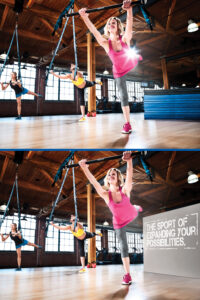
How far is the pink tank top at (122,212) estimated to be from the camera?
2.79 m

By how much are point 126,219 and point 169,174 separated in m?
6.48

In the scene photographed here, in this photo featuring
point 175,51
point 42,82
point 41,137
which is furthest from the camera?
point 42,82

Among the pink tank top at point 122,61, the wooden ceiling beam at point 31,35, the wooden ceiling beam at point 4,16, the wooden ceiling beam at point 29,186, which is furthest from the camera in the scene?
the wooden ceiling beam at point 29,186

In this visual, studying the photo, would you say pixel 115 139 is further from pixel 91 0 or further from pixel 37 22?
pixel 37 22

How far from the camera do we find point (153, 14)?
31.2ft

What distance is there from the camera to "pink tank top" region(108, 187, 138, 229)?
9.15ft

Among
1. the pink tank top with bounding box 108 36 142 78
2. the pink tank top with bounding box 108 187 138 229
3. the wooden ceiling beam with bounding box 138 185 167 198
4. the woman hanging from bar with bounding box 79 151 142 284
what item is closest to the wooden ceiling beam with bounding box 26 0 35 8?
the pink tank top with bounding box 108 36 142 78

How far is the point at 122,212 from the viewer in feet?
9.29

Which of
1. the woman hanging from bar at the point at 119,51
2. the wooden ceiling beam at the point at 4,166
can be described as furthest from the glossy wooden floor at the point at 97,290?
the wooden ceiling beam at the point at 4,166

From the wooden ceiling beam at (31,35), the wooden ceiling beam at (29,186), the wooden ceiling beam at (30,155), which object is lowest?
the wooden ceiling beam at (29,186)

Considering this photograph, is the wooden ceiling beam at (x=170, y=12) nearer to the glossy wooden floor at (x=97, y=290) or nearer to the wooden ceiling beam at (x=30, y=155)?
the wooden ceiling beam at (x=30, y=155)

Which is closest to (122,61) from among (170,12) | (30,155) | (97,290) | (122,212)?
(122,212)

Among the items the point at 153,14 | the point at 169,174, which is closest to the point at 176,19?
the point at 153,14

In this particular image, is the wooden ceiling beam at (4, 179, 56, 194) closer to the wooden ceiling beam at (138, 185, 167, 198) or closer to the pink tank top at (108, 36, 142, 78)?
the wooden ceiling beam at (138, 185, 167, 198)
